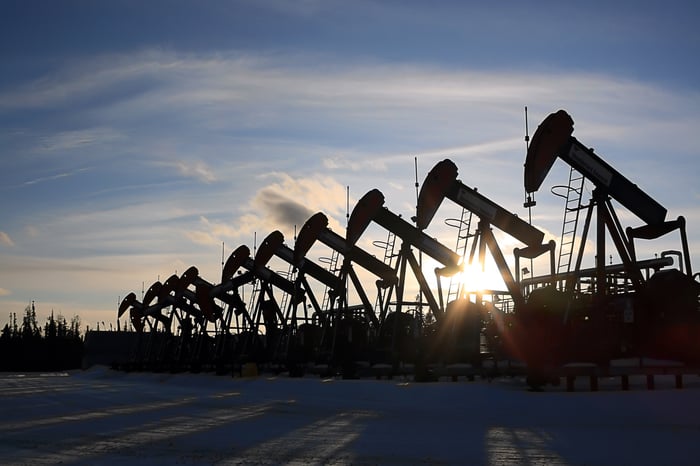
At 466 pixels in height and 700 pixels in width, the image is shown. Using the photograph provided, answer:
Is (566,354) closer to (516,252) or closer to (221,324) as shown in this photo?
(516,252)

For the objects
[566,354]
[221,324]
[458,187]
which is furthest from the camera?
[221,324]

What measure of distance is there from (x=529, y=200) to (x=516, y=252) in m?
3.29

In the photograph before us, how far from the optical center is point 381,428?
11914 millimetres

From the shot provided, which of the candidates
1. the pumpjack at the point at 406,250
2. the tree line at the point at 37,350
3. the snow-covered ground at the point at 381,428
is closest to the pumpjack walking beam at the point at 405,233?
the pumpjack at the point at 406,250

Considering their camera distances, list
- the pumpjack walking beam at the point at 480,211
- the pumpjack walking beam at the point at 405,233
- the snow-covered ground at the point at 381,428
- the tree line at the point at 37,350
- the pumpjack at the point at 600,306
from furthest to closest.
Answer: the tree line at the point at 37,350
the pumpjack walking beam at the point at 405,233
the pumpjack walking beam at the point at 480,211
the pumpjack at the point at 600,306
the snow-covered ground at the point at 381,428

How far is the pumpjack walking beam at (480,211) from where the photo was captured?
784 inches

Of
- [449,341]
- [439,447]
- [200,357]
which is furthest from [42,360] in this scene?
[439,447]

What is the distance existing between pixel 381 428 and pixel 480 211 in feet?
30.7

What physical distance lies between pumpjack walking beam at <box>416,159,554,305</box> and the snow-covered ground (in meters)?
3.41

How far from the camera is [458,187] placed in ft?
66.0

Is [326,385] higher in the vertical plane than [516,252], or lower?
lower

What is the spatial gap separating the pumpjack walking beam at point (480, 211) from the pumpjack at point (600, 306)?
75.8 inches

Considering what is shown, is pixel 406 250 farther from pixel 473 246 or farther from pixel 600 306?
pixel 600 306

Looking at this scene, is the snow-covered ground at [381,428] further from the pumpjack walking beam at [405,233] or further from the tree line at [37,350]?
the tree line at [37,350]
